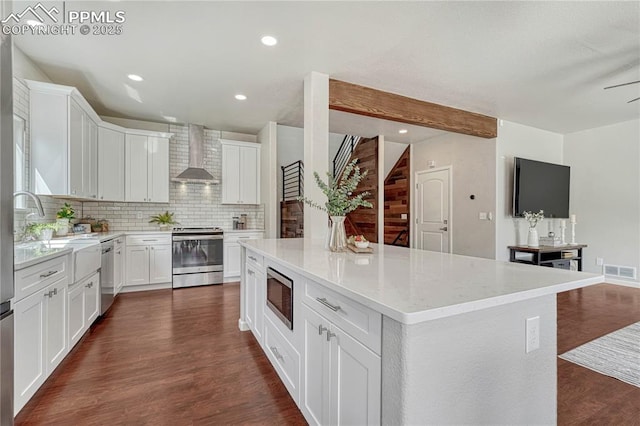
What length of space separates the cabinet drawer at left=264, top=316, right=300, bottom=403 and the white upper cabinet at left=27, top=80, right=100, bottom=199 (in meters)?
2.79

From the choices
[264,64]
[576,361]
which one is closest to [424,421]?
[576,361]

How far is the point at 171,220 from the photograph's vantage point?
203 inches

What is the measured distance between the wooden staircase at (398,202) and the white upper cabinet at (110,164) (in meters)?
5.57

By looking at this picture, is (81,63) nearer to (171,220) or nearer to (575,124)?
(171,220)

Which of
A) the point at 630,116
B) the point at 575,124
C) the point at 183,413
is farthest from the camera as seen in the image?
the point at 575,124

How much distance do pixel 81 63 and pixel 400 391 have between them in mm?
4119

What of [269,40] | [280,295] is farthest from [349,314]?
[269,40]

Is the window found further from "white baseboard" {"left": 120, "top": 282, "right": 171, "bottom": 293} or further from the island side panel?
the island side panel

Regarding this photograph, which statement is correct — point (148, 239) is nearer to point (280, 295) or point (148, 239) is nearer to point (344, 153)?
point (280, 295)

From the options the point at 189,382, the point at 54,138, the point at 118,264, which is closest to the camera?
the point at 189,382

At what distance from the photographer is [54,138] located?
3102 millimetres

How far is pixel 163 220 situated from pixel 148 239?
62 cm

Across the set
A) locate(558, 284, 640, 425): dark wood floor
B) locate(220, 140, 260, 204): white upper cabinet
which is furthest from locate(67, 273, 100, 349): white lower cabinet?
locate(558, 284, 640, 425): dark wood floor

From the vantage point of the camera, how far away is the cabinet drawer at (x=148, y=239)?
14.4 ft
